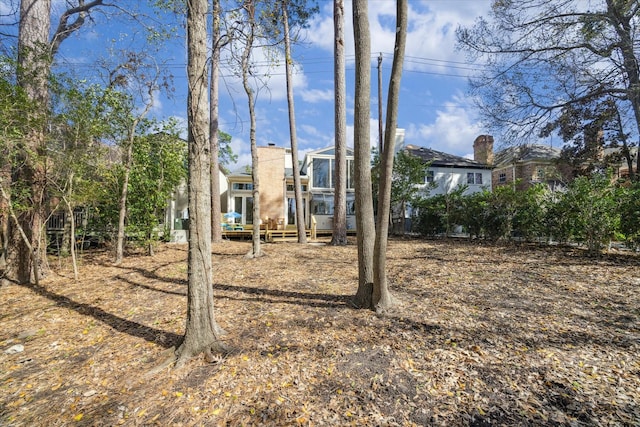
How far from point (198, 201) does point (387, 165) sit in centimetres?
234

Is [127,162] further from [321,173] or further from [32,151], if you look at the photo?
[321,173]

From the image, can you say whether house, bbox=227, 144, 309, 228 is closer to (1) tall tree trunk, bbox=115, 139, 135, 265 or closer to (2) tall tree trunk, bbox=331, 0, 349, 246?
(2) tall tree trunk, bbox=331, 0, 349, 246

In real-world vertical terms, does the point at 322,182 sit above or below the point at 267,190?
above

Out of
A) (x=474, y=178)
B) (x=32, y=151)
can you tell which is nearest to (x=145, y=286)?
(x=32, y=151)

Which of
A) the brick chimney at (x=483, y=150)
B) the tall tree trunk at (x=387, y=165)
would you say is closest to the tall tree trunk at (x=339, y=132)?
the tall tree trunk at (x=387, y=165)

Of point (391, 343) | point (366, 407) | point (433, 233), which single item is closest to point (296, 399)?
point (366, 407)

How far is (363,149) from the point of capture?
409cm

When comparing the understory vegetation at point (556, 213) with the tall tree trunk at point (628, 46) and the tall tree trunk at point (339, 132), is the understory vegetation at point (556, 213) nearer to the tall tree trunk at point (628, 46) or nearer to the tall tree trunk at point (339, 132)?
the tall tree trunk at point (628, 46)

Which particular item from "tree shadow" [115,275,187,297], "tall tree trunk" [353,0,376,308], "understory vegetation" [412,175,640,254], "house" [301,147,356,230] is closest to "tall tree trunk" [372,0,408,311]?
"tall tree trunk" [353,0,376,308]

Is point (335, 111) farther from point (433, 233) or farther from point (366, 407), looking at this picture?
point (366, 407)

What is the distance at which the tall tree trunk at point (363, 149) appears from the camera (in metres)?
4.02

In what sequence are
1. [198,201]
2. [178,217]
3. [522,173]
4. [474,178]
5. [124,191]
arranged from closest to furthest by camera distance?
[198,201]
[124,191]
[178,217]
[522,173]
[474,178]

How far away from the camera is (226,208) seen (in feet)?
67.5

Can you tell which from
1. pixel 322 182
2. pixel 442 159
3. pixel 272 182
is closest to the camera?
pixel 272 182
